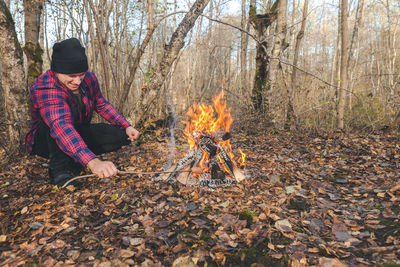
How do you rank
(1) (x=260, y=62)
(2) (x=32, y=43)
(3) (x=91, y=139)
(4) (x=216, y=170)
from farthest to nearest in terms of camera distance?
(1) (x=260, y=62) < (2) (x=32, y=43) < (3) (x=91, y=139) < (4) (x=216, y=170)

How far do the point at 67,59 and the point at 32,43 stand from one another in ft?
9.79

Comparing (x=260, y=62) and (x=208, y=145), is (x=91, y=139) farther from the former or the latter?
(x=260, y=62)

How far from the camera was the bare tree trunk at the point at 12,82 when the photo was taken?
390 centimetres

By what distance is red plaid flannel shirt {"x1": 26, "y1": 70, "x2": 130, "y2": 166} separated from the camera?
2.37 metres

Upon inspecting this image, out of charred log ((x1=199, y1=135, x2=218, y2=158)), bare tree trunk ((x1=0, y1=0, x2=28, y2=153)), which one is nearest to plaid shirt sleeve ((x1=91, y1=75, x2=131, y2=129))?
charred log ((x1=199, y1=135, x2=218, y2=158))

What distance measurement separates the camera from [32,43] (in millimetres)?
4734

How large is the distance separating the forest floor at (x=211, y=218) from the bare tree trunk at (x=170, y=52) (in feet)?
4.37

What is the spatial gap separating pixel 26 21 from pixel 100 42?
1559 millimetres

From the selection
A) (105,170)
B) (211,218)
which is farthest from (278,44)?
(105,170)

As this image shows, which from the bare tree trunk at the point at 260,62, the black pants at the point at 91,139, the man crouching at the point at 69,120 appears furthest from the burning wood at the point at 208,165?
the bare tree trunk at the point at 260,62

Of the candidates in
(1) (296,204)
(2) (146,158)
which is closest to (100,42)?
(2) (146,158)

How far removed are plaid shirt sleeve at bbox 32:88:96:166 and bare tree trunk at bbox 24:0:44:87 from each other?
2.51m

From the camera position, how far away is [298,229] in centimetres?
218

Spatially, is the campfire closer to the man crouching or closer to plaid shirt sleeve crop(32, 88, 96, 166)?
the man crouching
